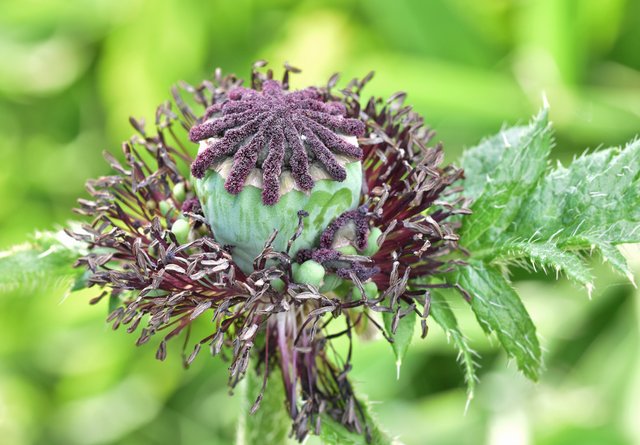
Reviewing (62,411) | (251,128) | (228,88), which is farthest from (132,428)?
(251,128)

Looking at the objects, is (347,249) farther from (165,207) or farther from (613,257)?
(613,257)

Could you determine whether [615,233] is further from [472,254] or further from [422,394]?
[422,394]

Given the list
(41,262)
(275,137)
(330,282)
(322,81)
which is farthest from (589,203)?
(322,81)

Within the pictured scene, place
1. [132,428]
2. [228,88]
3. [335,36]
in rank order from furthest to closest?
[335,36], [132,428], [228,88]

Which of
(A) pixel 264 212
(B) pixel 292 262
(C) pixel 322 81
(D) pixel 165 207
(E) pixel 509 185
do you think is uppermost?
(C) pixel 322 81

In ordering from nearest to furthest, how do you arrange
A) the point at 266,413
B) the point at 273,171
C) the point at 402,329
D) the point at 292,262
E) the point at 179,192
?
the point at 273,171, the point at 292,262, the point at 402,329, the point at 179,192, the point at 266,413

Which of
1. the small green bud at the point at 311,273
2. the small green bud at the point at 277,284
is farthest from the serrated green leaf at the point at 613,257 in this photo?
the small green bud at the point at 277,284
